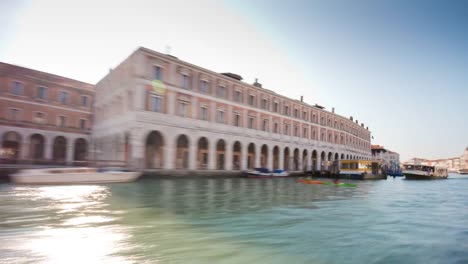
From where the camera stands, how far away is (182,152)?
31062 mm

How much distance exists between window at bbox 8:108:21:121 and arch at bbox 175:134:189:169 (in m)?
17.3

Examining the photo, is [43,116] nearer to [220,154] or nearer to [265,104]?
[220,154]

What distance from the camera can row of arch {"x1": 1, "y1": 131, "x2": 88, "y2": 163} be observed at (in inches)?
Result: 1174

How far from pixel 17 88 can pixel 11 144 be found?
6.08 m

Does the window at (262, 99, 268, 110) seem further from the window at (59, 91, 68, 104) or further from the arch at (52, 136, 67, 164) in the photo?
the arch at (52, 136, 67, 164)

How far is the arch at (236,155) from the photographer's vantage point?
3497 cm

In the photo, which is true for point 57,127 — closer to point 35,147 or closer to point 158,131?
point 35,147

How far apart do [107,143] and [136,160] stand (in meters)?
8.69

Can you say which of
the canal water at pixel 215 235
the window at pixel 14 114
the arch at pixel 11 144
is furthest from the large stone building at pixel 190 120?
the canal water at pixel 215 235

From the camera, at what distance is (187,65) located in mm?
29219

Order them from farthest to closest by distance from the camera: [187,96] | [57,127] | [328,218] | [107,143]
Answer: [57,127], [107,143], [187,96], [328,218]

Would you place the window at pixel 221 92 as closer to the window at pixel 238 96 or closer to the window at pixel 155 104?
→ the window at pixel 238 96

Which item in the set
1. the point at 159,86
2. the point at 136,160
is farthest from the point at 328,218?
the point at 159,86

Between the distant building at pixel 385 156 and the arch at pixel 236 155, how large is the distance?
61.1m
